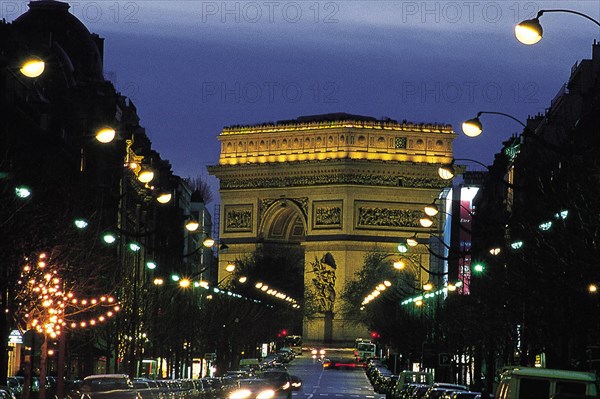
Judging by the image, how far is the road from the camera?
288 ft

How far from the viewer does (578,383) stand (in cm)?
3691

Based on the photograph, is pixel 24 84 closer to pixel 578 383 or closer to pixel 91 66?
pixel 91 66

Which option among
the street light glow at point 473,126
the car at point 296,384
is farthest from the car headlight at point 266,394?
the car at point 296,384

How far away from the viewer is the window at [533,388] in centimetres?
3672

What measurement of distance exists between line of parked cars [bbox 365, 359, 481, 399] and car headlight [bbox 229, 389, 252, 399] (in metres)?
5.48

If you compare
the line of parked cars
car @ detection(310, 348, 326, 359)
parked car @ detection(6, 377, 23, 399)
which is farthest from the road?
parked car @ detection(6, 377, 23, 399)

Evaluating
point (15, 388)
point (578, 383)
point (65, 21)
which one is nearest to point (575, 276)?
point (578, 383)

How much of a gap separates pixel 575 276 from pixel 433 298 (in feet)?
243

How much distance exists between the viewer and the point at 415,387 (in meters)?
66.9

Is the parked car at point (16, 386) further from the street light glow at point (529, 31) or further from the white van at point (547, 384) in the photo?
the street light glow at point (529, 31)

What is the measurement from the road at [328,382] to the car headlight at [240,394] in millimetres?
20524

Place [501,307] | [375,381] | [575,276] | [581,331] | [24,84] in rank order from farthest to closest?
[375,381] → [24,84] → [501,307] → [581,331] → [575,276]

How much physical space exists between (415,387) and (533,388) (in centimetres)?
3014

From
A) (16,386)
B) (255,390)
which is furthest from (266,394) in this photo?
(16,386)
